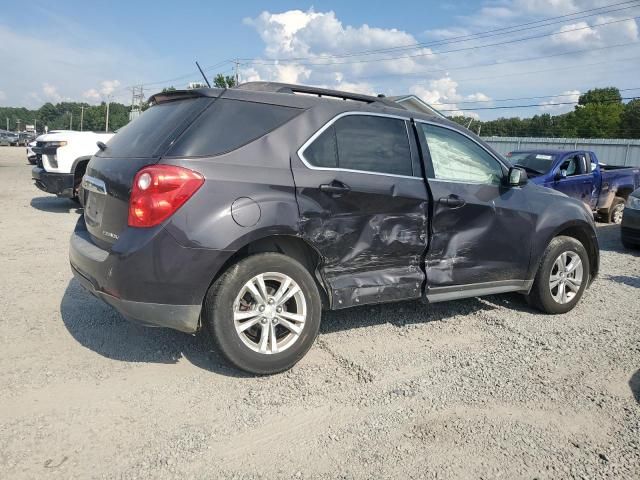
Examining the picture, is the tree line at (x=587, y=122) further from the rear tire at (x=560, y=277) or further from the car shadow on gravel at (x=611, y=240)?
the rear tire at (x=560, y=277)

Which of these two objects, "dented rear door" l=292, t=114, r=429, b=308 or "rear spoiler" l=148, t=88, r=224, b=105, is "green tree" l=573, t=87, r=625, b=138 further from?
"rear spoiler" l=148, t=88, r=224, b=105

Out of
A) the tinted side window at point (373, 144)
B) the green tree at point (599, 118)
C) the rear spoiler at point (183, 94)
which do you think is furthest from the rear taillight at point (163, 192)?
the green tree at point (599, 118)

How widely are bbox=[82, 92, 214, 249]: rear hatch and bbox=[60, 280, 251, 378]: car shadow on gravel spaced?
83 cm

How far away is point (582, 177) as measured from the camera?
34.4 ft

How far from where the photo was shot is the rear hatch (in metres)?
3.28

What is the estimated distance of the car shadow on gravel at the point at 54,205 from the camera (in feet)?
32.9

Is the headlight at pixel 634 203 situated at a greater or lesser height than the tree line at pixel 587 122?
lesser

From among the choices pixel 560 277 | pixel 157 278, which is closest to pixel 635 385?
pixel 560 277

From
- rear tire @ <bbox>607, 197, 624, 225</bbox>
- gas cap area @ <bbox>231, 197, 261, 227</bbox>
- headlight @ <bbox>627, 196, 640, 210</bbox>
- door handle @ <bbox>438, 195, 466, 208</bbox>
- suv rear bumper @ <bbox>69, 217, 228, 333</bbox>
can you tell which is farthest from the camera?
rear tire @ <bbox>607, 197, 624, 225</bbox>

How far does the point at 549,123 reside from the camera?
84.0 metres

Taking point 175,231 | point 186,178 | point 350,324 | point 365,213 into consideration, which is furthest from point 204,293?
point 350,324

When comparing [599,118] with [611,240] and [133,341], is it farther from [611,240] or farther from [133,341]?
[133,341]

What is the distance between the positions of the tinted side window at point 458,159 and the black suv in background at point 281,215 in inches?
0.5

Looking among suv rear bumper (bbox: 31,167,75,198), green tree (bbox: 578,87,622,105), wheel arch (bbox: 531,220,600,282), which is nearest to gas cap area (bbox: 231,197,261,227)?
wheel arch (bbox: 531,220,600,282)
